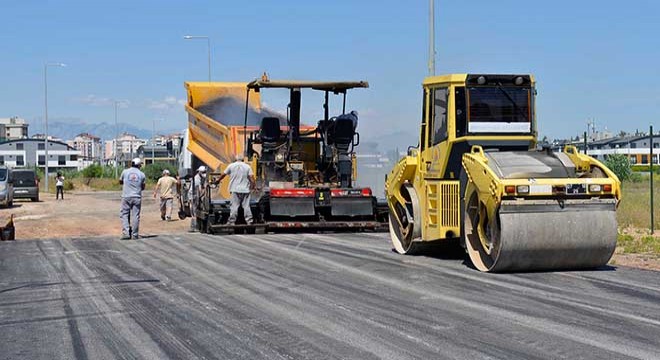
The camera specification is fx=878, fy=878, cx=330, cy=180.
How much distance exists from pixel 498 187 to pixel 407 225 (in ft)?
10.3

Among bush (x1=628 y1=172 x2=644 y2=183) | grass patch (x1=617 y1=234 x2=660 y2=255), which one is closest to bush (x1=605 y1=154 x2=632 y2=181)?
bush (x1=628 y1=172 x2=644 y2=183)

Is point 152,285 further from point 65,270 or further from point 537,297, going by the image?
point 537,297

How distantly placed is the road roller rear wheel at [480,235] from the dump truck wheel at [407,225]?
55.2 inches

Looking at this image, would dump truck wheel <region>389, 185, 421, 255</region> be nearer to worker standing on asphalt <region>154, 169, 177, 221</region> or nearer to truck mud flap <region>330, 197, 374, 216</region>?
truck mud flap <region>330, 197, 374, 216</region>

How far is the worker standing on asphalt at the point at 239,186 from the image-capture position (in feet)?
55.5

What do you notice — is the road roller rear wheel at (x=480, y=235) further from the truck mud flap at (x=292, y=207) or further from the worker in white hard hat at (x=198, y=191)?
the worker in white hard hat at (x=198, y=191)

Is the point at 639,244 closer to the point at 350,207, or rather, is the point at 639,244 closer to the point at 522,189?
the point at 522,189

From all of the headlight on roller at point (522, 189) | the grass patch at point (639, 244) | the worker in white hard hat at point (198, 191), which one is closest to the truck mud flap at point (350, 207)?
the worker in white hard hat at point (198, 191)

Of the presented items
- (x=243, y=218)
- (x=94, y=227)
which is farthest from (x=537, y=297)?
(x=94, y=227)

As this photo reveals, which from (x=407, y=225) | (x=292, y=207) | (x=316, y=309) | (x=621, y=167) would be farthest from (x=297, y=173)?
(x=621, y=167)

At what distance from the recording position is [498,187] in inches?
380

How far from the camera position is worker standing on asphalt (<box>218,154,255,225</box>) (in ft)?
55.5

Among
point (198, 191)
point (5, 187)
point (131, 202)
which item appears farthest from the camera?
point (5, 187)

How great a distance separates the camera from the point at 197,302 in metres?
8.30
